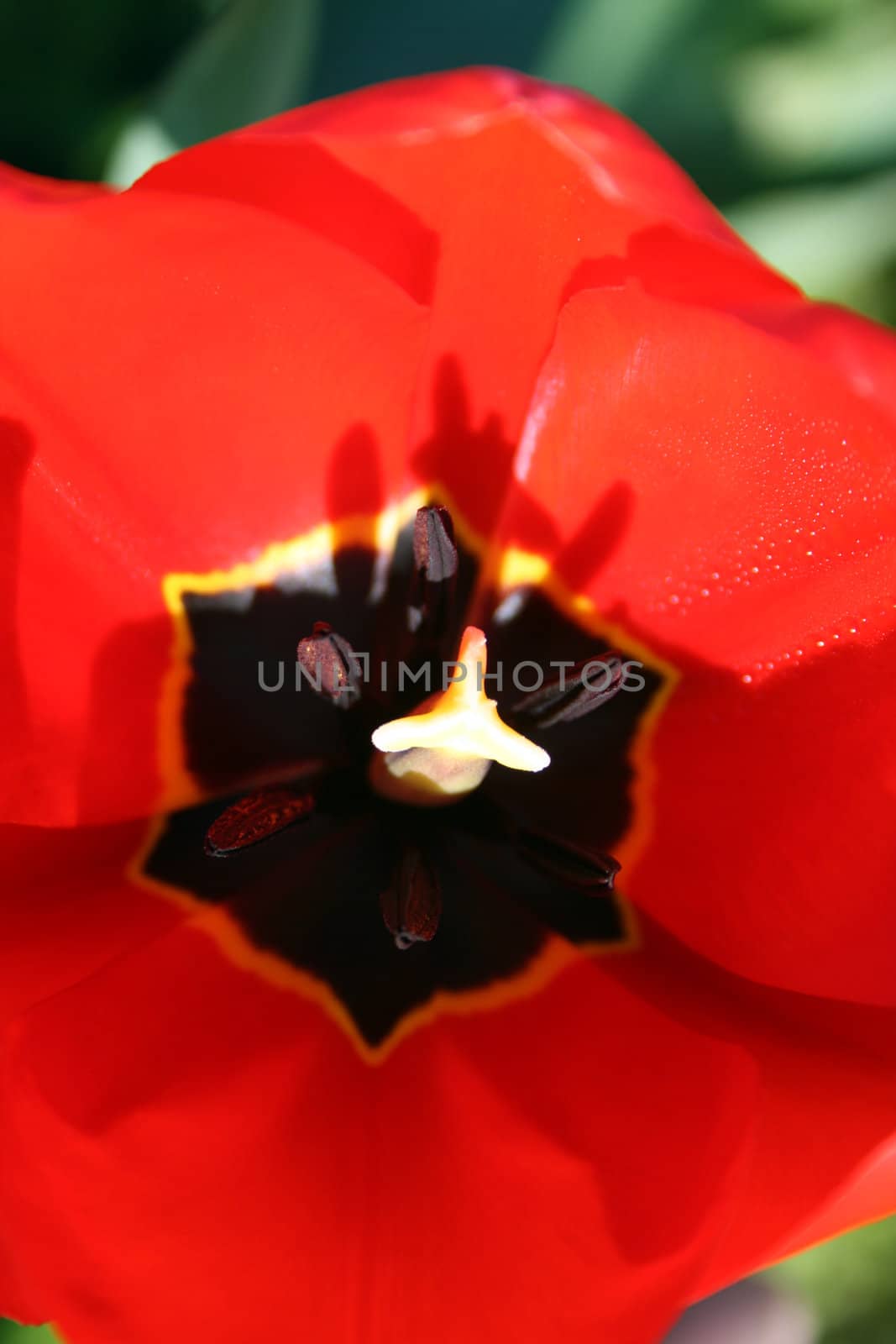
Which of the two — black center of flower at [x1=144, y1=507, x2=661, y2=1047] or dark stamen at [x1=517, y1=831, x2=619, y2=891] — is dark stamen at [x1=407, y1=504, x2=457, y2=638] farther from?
dark stamen at [x1=517, y1=831, x2=619, y2=891]

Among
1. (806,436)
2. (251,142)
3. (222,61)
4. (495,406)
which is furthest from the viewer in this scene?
(222,61)

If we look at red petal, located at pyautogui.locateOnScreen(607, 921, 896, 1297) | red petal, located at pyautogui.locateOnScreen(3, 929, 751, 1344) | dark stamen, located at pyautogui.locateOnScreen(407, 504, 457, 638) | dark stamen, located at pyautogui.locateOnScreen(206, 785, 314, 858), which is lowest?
red petal, located at pyautogui.locateOnScreen(3, 929, 751, 1344)

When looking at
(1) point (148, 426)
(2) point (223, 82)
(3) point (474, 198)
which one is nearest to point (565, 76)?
(2) point (223, 82)

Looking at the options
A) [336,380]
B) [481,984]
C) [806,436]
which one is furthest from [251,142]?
[481,984]

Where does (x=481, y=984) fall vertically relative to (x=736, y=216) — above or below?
below

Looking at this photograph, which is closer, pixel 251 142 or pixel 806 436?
pixel 251 142

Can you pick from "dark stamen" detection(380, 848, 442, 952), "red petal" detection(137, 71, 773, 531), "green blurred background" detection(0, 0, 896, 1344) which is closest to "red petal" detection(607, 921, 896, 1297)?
"dark stamen" detection(380, 848, 442, 952)

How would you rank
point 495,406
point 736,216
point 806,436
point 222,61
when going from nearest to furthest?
point 806,436 → point 495,406 → point 222,61 → point 736,216

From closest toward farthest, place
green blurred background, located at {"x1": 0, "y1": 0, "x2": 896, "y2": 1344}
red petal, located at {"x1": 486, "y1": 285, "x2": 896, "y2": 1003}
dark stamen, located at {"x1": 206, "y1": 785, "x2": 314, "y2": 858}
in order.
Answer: red petal, located at {"x1": 486, "y1": 285, "x2": 896, "y2": 1003} → dark stamen, located at {"x1": 206, "y1": 785, "x2": 314, "y2": 858} → green blurred background, located at {"x1": 0, "y1": 0, "x2": 896, "y2": 1344}

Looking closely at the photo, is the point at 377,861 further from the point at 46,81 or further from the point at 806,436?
the point at 46,81
